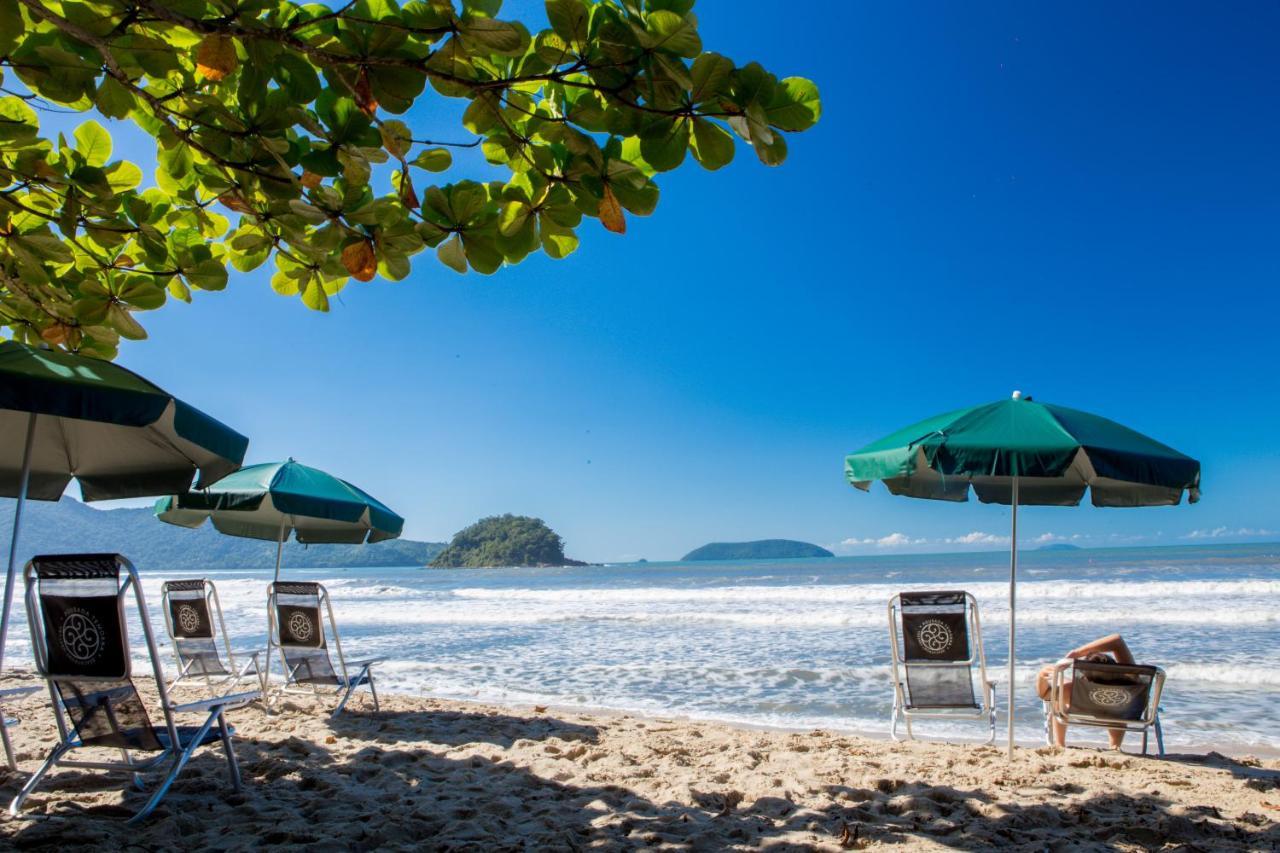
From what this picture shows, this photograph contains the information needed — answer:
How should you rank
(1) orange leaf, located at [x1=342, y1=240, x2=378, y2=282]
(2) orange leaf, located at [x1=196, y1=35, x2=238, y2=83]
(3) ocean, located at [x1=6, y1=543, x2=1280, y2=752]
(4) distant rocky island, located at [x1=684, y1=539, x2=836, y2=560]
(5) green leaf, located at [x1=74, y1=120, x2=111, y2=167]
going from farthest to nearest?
(4) distant rocky island, located at [x1=684, y1=539, x2=836, y2=560] → (3) ocean, located at [x1=6, y1=543, x2=1280, y2=752] → (5) green leaf, located at [x1=74, y1=120, x2=111, y2=167] → (1) orange leaf, located at [x1=342, y1=240, x2=378, y2=282] → (2) orange leaf, located at [x1=196, y1=35, x2=238, y2=83]

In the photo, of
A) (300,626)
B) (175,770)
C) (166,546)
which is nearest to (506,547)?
(166,546)

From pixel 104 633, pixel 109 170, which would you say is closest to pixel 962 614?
pixel 104 633

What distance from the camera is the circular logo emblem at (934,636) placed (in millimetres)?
4906

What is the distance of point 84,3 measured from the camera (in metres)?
1.81

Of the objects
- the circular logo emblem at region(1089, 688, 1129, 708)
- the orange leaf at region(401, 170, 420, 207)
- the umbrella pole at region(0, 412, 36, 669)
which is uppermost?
the orange leaf at region(401, 170, 420, 207)

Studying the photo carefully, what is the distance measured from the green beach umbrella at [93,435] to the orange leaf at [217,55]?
1379 millimetres

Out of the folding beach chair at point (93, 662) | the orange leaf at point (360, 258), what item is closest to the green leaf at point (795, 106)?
the orange leaf at point (360, 258)

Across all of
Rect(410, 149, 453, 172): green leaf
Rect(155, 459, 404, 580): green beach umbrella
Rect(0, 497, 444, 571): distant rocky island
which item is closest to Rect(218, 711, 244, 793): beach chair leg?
Rect(155, 459, 404, 580): green beach umbrella

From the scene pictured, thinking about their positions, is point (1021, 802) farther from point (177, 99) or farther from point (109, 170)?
point (109, 170)

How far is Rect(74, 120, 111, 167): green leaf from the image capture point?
2658 mm

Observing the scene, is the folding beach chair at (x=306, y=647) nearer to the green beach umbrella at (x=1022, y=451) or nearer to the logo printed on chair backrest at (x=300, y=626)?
the logo printed on chair backrest at (x=300, y=626)

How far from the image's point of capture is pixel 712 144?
165cm

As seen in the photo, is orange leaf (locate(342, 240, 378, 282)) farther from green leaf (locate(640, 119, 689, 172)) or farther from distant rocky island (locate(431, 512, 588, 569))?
distant rocky island (locate(431, 512, 588, 569))

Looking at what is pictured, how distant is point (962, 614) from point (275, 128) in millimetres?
4751
